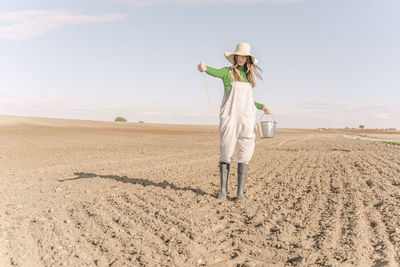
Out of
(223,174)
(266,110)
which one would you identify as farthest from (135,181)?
Answer: (266,110)

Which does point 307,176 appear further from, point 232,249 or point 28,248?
point 28,248

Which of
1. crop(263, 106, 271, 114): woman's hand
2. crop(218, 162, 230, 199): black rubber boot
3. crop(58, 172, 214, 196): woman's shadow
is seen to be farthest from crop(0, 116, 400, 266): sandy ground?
crop(263, 106, 271, 114): woman's hand

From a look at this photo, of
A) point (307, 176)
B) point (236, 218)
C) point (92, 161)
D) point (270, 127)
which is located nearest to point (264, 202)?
point (236, 218)

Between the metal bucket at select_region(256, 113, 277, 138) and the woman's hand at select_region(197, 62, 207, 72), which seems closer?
the woman's hand at select_region(197, 62, 207, 72)

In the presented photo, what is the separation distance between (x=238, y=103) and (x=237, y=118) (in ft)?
0.73

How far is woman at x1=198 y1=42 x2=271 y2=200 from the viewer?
4.94 m

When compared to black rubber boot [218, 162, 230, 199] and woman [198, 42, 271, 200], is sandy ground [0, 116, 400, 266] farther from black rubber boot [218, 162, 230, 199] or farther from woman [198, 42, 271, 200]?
woman [198, 42, 271, 200]

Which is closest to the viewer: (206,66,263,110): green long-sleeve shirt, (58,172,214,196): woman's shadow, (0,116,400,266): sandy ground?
(0,116,400,266): sandy ground

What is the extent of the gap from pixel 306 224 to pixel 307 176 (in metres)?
3.79

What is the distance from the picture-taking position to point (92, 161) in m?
10.8

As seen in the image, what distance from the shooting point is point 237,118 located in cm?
503

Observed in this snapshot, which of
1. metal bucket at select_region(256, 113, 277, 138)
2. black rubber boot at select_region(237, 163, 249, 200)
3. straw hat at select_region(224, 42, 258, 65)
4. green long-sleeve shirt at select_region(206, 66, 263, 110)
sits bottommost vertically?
black rubber boot at select_region(237, 163, 249, 200)

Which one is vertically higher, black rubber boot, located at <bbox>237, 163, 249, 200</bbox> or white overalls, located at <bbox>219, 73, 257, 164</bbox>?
white overalls, located at <bbox>219, 73, 257, 164</bbox>

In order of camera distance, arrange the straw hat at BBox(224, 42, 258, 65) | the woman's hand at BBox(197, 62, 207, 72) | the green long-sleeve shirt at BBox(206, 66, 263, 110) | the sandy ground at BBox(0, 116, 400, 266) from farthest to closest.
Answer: the straw hat at BBox(224, 42, 258, 65) → the green long-sleeve shirt at BBox(206, 66, 263, 110) → the woman's hand at BBox(197, 62, 207, 72) → the sandy ground at BBox(0, 116, 400, 266)
